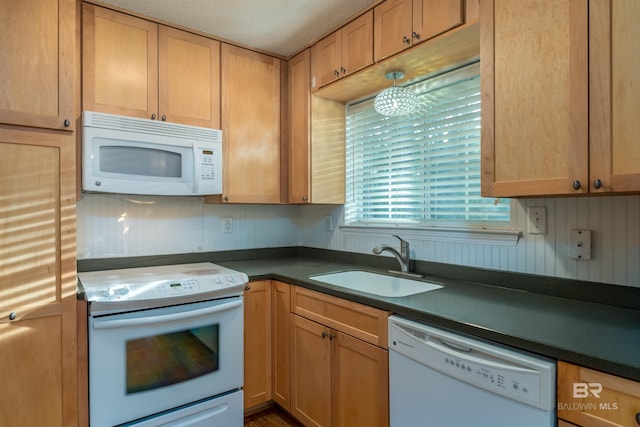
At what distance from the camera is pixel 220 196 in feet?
7.72

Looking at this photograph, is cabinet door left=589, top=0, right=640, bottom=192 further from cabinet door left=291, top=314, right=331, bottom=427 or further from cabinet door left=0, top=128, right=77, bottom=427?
cabinet door left=0, top=128, right=77, bottom=427

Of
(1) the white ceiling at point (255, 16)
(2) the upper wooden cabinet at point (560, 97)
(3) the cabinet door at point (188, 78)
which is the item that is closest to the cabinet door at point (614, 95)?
(2) the upper wooden cabinet at point (560, 97)

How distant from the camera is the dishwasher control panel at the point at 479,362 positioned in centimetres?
100

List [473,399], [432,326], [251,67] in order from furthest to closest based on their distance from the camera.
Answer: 1. [251,67]
2. [432,326]
3. [473,399]

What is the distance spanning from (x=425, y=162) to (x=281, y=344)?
4.39ft

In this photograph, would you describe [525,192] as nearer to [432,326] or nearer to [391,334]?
[432,326]

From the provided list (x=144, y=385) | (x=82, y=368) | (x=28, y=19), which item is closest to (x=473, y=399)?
(x=144, y=385)

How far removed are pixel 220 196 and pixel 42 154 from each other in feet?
3.19

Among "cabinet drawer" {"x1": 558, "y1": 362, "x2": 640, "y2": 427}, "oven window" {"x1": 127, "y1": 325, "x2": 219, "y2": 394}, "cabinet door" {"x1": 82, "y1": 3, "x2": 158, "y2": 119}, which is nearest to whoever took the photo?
"cabinet drawer" {"x1": 558, "y1": 362, "x2": 640, "y2": 427}

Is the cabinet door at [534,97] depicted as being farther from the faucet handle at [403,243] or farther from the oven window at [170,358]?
the oven window at [170,358]

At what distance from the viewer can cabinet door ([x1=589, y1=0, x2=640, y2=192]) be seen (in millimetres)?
1047

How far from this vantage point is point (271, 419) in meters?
2.21

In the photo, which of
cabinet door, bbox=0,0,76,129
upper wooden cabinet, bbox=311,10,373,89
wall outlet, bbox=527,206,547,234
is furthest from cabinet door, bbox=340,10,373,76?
cabinet door, bbox=0,0,76,129

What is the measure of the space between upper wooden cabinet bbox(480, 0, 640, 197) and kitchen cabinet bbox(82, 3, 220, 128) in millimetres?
1592
